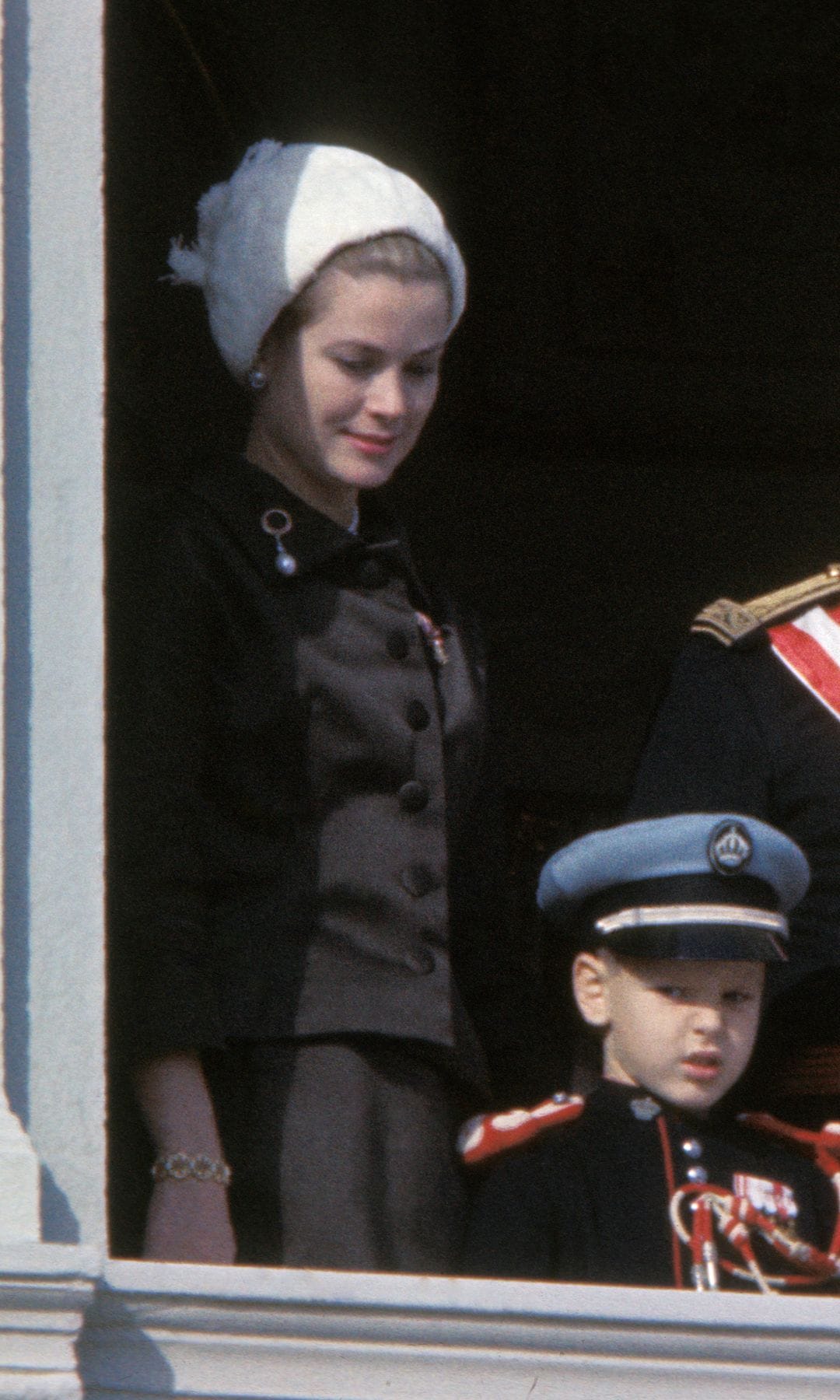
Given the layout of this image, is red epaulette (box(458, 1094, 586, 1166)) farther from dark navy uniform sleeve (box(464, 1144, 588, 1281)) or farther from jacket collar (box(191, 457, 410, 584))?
jacket collar (box(191, 457, 410, 584))

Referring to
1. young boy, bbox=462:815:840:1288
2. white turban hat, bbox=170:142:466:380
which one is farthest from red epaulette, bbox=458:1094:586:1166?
white turban hat, bbox=170:142:466:380

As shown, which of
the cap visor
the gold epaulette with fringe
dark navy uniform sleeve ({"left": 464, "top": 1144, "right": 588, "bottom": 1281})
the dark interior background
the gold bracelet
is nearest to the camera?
the gold bracelet

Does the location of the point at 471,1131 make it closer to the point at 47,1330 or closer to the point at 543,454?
the point at 47,1330

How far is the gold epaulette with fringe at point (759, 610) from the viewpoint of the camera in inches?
133

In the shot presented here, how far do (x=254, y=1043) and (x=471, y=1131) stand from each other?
239mm

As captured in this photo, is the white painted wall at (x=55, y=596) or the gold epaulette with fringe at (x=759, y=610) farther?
the gold epaulette with fringe at (x=759, y=610)

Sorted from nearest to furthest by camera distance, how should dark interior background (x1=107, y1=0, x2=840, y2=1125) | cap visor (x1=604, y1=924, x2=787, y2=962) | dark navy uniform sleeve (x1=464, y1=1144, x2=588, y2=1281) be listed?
dark navy uniform sleeve (x1=464, y1=1144, x2=588, y2=1281) < cap visor (x1=604, y1=924, x2=787, y2=962) < dark interior background (x1=107, y1=0, x2=840, y2=1125)

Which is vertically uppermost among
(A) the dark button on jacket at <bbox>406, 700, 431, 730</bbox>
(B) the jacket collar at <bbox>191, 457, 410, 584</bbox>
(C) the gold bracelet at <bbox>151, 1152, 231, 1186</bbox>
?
(B) the jacket collar at <bbox>191, 457, 410, 584</bbox>

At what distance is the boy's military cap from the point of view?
122 inches

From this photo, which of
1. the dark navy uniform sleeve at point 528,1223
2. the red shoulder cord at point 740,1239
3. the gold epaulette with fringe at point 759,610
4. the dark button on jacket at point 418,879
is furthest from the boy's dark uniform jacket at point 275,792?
the gold epaulette with fringe at point 759,610

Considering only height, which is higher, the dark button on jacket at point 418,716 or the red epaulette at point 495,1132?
the dark button on jacket at point 418,716

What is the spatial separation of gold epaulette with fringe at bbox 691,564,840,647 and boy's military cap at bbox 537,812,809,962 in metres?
0.25

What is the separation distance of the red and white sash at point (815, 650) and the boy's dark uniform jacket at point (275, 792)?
45cm

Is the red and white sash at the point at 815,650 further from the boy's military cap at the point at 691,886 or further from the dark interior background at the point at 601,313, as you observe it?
the dark interior background at the point at 601,313
